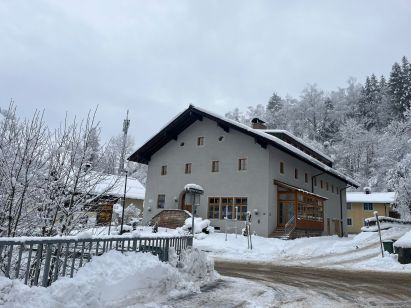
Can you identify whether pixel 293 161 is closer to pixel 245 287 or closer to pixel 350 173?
pixel 245 287

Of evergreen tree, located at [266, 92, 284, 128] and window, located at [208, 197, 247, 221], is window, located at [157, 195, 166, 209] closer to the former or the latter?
window, located at [208, 197, 247, 221]

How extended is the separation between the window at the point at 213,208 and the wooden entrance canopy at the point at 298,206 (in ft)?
14.8

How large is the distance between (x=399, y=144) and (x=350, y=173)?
16607 millimetres

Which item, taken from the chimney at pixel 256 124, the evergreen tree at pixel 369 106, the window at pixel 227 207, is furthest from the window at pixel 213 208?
the evergreen tree at pixel 369 106

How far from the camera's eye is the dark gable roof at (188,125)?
2637cm

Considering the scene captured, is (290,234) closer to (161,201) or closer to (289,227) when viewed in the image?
(289,227)

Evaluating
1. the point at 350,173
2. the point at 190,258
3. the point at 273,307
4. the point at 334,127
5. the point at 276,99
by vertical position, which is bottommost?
the point at 273,307

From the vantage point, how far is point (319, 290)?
9.20 m

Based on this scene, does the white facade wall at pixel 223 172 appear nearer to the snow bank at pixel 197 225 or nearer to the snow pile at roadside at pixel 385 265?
the snow bank at pixel 197 225

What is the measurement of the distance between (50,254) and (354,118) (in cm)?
7158

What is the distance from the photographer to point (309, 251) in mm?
21797

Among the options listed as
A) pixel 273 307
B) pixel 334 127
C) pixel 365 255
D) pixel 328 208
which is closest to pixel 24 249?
pixel 273 307

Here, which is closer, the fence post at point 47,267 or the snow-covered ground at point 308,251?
the fence post at point 47,267

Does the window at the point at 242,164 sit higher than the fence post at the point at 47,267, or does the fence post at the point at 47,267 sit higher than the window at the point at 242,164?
the window at the point at 242,164
